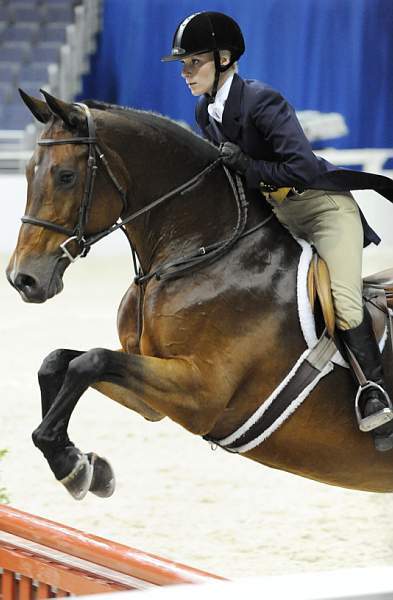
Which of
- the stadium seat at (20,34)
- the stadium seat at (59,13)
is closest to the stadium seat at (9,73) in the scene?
the stadium seat at (20,34)

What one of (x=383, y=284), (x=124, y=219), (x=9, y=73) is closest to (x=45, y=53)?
(x=9, y=73)

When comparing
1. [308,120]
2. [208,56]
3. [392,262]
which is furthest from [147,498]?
[308,120]

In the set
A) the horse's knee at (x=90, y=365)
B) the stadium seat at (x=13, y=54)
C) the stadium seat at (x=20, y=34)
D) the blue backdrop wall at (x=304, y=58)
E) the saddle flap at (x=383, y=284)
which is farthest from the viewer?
the stadium seat at (x=20, y=34)

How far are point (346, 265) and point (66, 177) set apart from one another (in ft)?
2.63

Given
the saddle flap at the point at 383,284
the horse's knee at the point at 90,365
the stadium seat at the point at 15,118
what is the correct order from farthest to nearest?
the stadium seat at the point at 15,118 < the saddle flap at the point at 383,284 < the horse's knee at the point at 90,365

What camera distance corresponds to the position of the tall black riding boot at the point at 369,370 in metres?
2.91

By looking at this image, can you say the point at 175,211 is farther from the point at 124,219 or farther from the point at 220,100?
the point at 220,100

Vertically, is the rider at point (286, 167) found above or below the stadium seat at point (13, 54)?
above

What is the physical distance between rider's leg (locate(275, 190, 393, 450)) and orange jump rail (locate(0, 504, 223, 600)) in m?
0.92

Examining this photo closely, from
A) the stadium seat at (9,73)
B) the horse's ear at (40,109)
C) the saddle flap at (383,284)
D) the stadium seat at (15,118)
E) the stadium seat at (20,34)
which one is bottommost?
the stadium seat at (15,118)

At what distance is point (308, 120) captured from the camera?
413 inches

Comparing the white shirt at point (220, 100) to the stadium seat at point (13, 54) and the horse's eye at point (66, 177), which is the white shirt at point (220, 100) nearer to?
the horse's eye at point (66, 177)

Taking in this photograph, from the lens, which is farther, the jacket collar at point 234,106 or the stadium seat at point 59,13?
the stadium seat at point 59,13

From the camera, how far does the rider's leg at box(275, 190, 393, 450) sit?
2.91 meters
